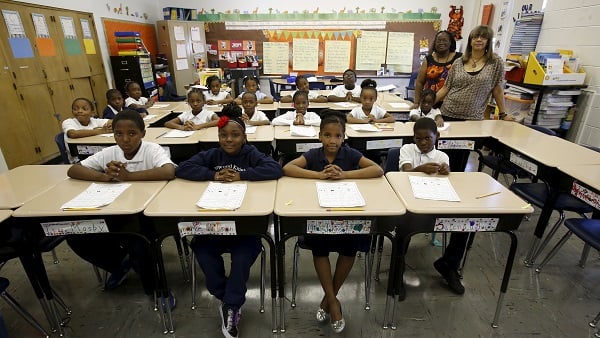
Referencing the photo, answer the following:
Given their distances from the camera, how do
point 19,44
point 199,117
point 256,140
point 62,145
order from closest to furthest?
point 256,140 → point 62,145 → point 199,117 → point 19,44

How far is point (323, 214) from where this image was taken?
1398 mm

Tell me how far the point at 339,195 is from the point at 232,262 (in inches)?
25.1

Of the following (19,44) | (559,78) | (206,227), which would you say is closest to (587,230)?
(206,227)

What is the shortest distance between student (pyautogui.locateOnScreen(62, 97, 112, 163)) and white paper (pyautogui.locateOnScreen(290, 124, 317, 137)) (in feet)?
5.23

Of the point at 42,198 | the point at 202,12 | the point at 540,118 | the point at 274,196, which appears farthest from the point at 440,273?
the point at 202,12

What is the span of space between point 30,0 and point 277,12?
13.3 feet

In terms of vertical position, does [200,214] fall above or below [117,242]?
above

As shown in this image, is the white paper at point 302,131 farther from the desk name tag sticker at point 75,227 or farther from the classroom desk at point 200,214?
the desk name tag sticker at point 75,227

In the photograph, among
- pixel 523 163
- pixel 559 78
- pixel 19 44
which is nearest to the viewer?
pixel 523 163

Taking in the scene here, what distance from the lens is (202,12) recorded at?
6.71 metres

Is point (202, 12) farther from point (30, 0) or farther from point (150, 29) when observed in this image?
point (30, 0)

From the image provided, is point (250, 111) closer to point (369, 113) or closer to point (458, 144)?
point (369, 113)

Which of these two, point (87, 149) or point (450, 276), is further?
point (87, 149)

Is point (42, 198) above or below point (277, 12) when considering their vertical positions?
below
